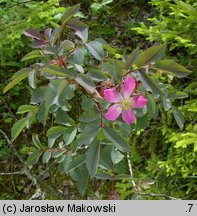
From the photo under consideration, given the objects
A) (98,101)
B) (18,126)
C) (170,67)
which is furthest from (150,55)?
(18,126)

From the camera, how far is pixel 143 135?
2557mm

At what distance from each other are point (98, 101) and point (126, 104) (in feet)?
0.37

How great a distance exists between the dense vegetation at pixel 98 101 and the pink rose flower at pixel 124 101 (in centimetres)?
4

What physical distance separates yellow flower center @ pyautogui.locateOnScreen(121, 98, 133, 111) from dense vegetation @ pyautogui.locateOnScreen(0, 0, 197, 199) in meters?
0.06

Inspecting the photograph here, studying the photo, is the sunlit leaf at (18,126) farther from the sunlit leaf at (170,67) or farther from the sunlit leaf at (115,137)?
the sunlit leaf at (170,67)

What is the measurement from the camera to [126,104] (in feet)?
3.86

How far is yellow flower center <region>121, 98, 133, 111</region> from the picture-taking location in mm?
1173

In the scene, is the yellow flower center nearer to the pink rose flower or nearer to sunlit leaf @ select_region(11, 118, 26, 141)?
the pink rose flower

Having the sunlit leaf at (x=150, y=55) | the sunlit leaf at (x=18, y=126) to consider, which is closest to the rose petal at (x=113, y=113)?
the sunlit leaf at (x=150, y=55)

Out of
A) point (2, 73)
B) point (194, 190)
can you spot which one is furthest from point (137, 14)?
point (194, 190)

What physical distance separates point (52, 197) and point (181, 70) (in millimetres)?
1530

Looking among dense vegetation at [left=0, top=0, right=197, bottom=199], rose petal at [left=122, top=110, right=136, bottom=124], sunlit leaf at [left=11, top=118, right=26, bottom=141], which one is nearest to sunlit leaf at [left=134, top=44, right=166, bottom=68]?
dense vegetation at [left=0, top=0, right=197, bottom=199]
